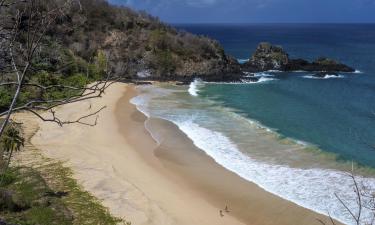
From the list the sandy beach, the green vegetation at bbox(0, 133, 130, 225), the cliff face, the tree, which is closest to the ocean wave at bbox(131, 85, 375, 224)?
the sandy beach

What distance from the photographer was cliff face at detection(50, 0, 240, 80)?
54.2 meters

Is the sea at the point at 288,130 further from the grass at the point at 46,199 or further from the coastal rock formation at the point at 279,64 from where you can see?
the coastal rock formation at the point at 279,64

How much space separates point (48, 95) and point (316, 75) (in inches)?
1443

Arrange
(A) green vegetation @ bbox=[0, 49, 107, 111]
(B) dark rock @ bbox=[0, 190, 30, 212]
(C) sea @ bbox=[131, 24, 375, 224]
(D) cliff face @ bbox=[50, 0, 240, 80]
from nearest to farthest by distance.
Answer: (B) dark rock @ bbox=[0, 190, 30, 212], (C) sea @ bbox=[131, 24, 375, 224], (A) green vegetation @ bbox=[0, 49, 107, 111], (D) cliff face @ bbox=[50, 0, 240, 80]

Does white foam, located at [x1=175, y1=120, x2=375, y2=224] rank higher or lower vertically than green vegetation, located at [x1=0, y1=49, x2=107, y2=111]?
lower

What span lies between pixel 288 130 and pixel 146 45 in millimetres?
31589

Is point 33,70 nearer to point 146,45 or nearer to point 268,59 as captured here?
point 146,45

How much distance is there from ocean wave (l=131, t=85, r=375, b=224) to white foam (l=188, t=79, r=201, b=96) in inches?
681

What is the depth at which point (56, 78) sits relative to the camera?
37.2 metres

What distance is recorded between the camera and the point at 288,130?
97.6 ft

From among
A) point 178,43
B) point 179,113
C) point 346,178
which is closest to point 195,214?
point 346,178

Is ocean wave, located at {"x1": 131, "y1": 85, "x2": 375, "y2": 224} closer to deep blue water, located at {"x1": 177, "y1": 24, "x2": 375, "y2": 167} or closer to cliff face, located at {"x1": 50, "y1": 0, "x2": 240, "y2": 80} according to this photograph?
deep blue water, located at {"x1": 177, "y1": 24, "x2": 375, "y2": 167}

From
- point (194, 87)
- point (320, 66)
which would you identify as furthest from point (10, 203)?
point (320, 66)

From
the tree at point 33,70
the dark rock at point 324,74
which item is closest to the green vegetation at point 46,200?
the tree at point 33,70
